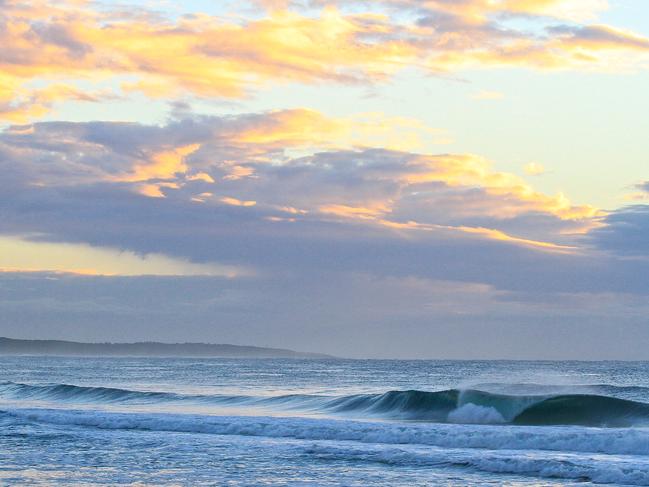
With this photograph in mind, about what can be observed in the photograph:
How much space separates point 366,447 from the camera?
2653cm

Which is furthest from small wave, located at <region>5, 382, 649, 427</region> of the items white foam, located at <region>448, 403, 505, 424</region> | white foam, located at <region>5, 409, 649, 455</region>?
white foam, located at <region>5, 409, 649, 455</region>

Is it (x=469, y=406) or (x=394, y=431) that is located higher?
(x=469, y=406)

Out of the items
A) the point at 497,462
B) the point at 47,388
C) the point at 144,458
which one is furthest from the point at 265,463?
the point at 47,388

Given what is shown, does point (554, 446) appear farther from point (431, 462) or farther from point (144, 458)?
point (144, 458)

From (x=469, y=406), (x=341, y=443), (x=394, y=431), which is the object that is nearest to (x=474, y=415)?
(x=469, y=406)

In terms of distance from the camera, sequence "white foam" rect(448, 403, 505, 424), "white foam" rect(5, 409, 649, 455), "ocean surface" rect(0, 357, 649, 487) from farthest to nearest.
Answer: "white foam" rect(448, 403, 505, 424), "white foam" rect(5, 409, 649, 455), "ocean surface" rect(0, 357, 649, 487)

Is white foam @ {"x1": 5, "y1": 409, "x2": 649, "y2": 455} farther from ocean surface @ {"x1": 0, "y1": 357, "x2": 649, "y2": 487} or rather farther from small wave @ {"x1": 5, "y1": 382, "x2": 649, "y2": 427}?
small wave @ {"x1": 5, "y1": 382, "x2": 649, "y2": 427}

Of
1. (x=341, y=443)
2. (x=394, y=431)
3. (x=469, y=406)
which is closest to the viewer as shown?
(x=341, y=443)

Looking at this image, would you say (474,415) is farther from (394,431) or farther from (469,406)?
(394,431)

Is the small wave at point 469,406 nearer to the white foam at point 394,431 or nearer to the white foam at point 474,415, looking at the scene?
the white foam at point 474,415

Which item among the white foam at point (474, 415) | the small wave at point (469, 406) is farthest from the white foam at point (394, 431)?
the white foam at point (474, 415)

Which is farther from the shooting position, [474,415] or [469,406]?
[469,406]

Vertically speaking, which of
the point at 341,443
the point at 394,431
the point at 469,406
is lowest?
the point at 341,443

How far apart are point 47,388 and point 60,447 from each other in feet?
99.9
